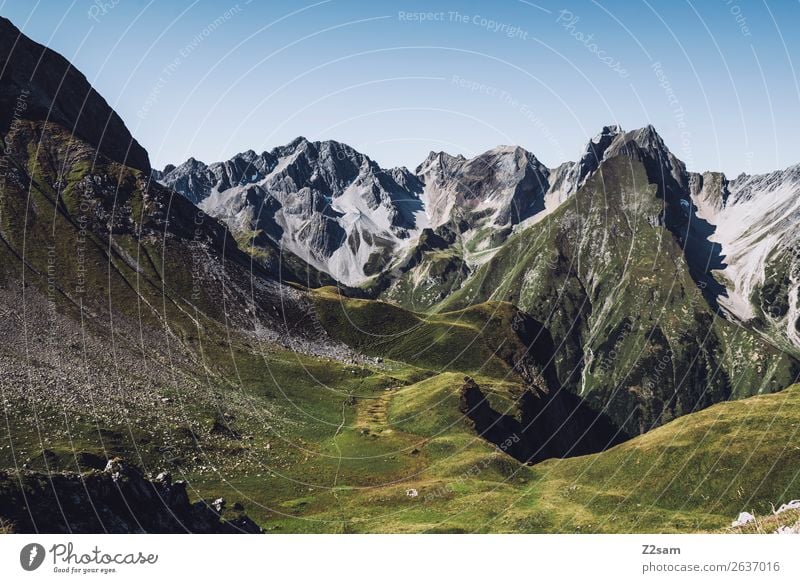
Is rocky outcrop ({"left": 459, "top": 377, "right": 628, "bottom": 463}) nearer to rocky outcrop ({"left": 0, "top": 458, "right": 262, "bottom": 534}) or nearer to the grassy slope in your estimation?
the grassy slope

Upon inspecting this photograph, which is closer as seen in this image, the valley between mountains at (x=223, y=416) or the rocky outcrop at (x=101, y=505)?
the rocky outcrop at (x=101, y=505)

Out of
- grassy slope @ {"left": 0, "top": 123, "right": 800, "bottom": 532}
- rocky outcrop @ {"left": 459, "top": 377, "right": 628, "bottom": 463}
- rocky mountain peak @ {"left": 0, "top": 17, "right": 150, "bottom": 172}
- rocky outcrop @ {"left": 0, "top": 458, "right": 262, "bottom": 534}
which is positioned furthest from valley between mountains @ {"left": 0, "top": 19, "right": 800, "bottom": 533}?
rocky outcrop @ {"left": 459, "top": 377, "right": 628, "bottom": 463}

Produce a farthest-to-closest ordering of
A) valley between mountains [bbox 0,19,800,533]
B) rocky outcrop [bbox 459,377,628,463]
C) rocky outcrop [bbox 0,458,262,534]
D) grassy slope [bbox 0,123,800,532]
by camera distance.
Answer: rocky outcrop [bbox 459,377,628,463] < grassy slope [bbox 0,123,800,532] < valley between mountains [bbox 0,19,800,533] < rocky outcrop [bbox 0,458,262,534]

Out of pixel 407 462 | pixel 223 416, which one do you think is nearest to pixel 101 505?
pixel 407 462

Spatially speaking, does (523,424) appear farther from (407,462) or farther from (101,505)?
(101,505)

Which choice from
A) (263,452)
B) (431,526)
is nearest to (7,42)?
(263,452)

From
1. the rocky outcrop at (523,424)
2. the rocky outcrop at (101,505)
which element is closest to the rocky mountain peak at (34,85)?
the rocky outcrop at (523,424)

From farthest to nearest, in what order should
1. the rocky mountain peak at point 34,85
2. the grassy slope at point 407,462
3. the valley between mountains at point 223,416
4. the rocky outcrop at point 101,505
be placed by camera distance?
the rocky mountain peak at point 34,85
the grassy slope at point 407,462
the valley between mountains at point 223,416
the rocky outcrop at point 101,505

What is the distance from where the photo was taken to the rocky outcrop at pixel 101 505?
39.1m

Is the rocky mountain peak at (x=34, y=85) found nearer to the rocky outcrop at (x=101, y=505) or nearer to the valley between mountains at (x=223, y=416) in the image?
the valley between mountains at (x=223, y=416)

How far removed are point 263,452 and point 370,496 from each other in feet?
78.4

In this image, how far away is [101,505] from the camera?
44.1m

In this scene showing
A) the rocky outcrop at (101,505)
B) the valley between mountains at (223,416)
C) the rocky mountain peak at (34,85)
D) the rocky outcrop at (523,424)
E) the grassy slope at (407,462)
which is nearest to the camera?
the rocky outcrop at (101,505)

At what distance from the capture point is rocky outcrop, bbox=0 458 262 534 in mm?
39109
